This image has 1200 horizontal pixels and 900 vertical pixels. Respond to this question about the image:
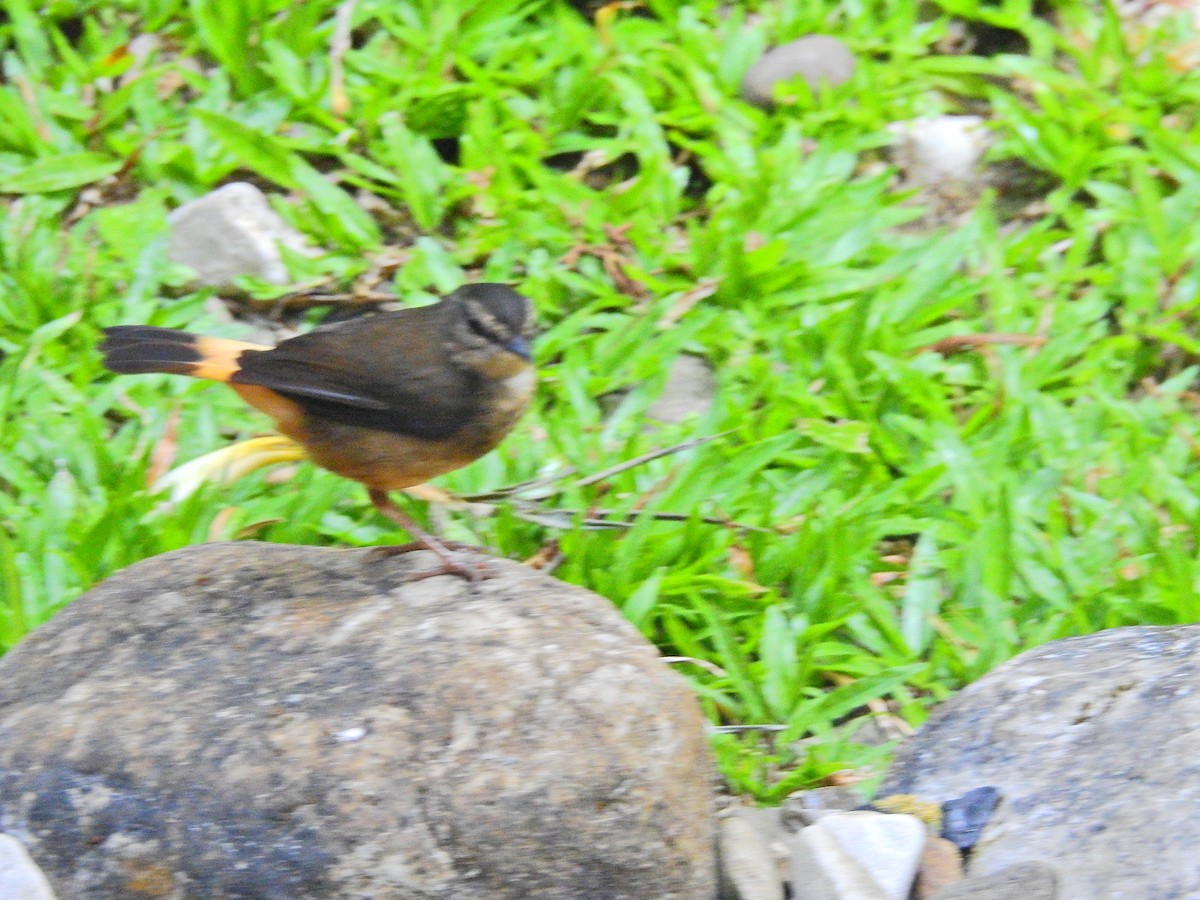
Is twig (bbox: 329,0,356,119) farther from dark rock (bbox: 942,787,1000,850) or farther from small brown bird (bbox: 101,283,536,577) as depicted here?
dark rock (bbox: 942,787,1000,850)

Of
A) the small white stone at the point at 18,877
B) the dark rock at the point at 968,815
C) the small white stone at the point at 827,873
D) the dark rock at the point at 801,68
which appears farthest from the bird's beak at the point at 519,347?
the dark rock at the point at 801,68

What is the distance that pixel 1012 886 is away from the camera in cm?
309

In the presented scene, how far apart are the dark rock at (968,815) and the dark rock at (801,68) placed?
3702mm

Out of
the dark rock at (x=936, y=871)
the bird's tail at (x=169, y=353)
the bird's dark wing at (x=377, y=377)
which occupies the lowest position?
the dark rock at (x=936, y=871)

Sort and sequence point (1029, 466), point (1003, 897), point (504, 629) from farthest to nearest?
point (1029, 466) < point (504, 629) < point (1003, 897)

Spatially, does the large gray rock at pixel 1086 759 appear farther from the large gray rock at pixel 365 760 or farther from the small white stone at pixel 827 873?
the large gray rock at pixel 365 760

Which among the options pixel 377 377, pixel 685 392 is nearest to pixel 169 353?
pixel 377 377

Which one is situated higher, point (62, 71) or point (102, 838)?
point (62, 71)

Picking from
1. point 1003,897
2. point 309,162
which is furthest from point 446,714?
point 309,162

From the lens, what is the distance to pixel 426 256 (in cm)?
568

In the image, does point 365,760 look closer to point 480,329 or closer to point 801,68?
point 480,329

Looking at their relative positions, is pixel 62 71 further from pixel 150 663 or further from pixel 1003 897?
pixel 1003 897

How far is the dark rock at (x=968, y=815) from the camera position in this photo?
3.38 metres

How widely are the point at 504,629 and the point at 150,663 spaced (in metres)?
0.86
